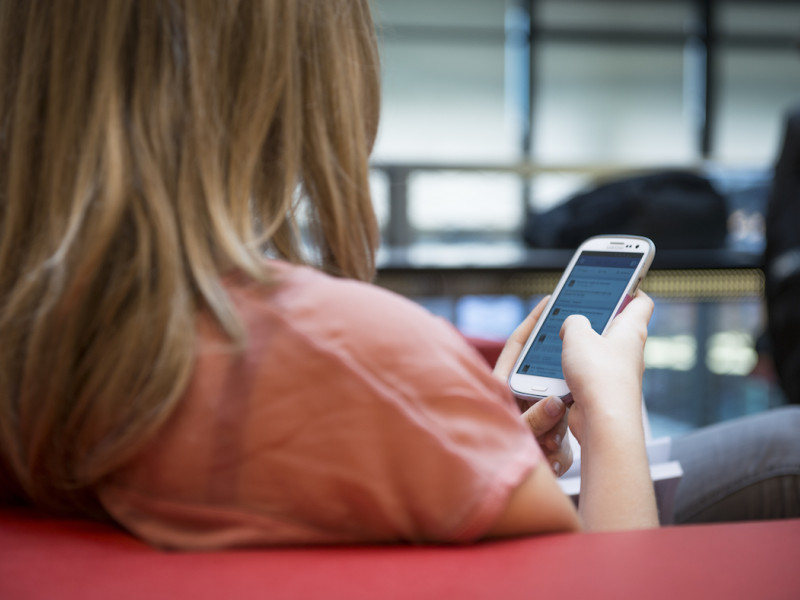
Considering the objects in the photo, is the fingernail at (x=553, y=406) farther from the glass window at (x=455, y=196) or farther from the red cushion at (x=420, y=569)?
the glass window at (x=455, y=196)

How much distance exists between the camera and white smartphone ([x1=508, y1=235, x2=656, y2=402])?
2.15 ft

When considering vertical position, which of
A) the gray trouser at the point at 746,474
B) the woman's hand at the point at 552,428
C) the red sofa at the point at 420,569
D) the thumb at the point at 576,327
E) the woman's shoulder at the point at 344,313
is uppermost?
the woman's shoulder at the point at 344,313

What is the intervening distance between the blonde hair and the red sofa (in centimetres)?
5

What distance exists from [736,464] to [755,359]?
1.36 m

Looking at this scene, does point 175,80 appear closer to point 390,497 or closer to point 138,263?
point 138,263

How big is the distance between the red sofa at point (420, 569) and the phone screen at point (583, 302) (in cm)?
28

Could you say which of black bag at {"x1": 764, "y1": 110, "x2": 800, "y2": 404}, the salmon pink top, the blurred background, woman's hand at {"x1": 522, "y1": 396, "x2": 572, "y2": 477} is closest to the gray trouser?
woman's hand at {"x1": 522, "y1": 396, "x2": 572, "y2": 477}

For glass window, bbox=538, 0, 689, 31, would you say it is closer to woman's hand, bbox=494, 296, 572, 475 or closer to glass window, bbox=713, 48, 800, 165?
glass window, bbox=713, 48, 800, 165

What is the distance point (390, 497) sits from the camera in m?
0.36

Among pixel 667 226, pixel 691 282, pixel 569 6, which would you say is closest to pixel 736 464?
pixel 691 282

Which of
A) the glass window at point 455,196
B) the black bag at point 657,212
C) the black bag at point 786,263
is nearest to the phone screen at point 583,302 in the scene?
the black bag at point 786,263

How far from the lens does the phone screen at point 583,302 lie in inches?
26.1

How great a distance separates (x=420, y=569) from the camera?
0.35 m

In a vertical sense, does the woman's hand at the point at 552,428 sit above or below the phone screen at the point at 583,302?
below
